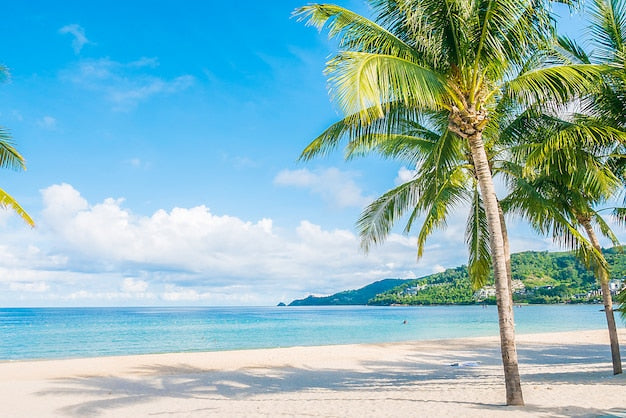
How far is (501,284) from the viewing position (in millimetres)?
6887

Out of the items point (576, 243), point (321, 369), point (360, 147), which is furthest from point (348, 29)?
point (321, 369)

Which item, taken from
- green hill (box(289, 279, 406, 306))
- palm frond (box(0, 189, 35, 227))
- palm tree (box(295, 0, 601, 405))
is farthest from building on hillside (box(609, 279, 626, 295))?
green hill (box(289, 279, 406, 306))

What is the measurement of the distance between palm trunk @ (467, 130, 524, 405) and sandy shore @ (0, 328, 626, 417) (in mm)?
391

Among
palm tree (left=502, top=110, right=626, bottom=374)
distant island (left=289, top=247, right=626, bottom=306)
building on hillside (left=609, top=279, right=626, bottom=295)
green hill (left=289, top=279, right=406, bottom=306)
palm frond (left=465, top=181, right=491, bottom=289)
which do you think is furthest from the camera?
green hill (left=289, top=279, right=406, bottom=306)

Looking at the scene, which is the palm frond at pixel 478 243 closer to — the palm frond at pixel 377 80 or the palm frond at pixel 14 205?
the palm frond at pixel 377 80

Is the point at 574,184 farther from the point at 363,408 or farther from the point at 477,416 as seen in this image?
the point at 363,408

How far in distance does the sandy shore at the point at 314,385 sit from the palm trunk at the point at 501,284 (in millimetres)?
391

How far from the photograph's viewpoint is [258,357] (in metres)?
17.4

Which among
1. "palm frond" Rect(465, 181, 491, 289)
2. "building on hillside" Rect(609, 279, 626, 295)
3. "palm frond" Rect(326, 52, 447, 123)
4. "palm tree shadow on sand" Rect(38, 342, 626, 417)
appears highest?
"palm frond" Rect(326, 52, 447, 123)

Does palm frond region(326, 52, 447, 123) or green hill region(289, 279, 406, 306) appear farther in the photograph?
green hill region(289, 279, 406, 306)

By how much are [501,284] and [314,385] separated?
18.1 ft

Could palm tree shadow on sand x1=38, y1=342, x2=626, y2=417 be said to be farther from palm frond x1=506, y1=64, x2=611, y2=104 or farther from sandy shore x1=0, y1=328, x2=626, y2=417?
palm frond x1=506, y1=64, x2=611, y2=104

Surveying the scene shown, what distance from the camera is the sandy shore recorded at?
762 cm

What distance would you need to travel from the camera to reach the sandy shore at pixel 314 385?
7617mm
